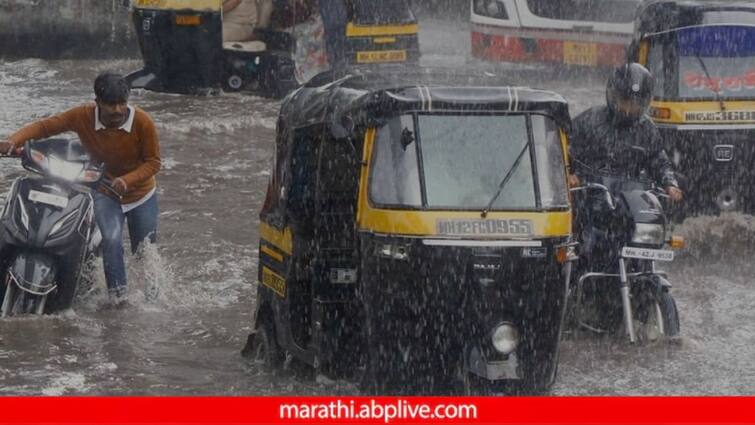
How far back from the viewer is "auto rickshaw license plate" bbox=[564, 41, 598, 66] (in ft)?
74.6

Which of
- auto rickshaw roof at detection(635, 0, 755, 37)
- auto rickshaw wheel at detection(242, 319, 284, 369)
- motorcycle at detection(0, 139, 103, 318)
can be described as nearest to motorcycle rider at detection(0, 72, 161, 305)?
motorcycle at detection(0, 139, 103, 318)

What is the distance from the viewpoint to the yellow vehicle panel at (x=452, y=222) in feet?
27.7

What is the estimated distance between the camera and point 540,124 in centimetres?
877

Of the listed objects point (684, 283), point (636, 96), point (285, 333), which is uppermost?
point (636, 96)

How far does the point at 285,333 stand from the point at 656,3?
6.44 metres

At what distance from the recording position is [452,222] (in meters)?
8.45

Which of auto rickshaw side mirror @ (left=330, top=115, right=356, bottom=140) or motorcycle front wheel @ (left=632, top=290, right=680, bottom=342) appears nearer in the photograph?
auto rickshaw side mirror @ (left=330, top=115, right=356, bottom=140)

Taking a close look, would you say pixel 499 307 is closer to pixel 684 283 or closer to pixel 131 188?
pixel 131 188

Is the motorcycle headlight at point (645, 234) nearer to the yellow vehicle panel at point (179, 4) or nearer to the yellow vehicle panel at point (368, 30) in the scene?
the yellow vehicle panel at point (179, 4)

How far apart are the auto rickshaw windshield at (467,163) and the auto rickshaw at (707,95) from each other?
5.20 meters

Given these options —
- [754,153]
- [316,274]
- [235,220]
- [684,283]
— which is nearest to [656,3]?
[754,153]

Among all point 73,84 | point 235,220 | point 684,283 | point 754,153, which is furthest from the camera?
point 73,84

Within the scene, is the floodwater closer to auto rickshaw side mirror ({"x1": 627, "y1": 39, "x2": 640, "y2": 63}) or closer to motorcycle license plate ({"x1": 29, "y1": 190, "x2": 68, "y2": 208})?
motorcycle license plate ({"x1": 29, "y1": 190, "x2": 68, "y2": 208})

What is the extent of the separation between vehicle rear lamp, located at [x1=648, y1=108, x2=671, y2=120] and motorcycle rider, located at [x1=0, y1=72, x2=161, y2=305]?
4665 millimetres
